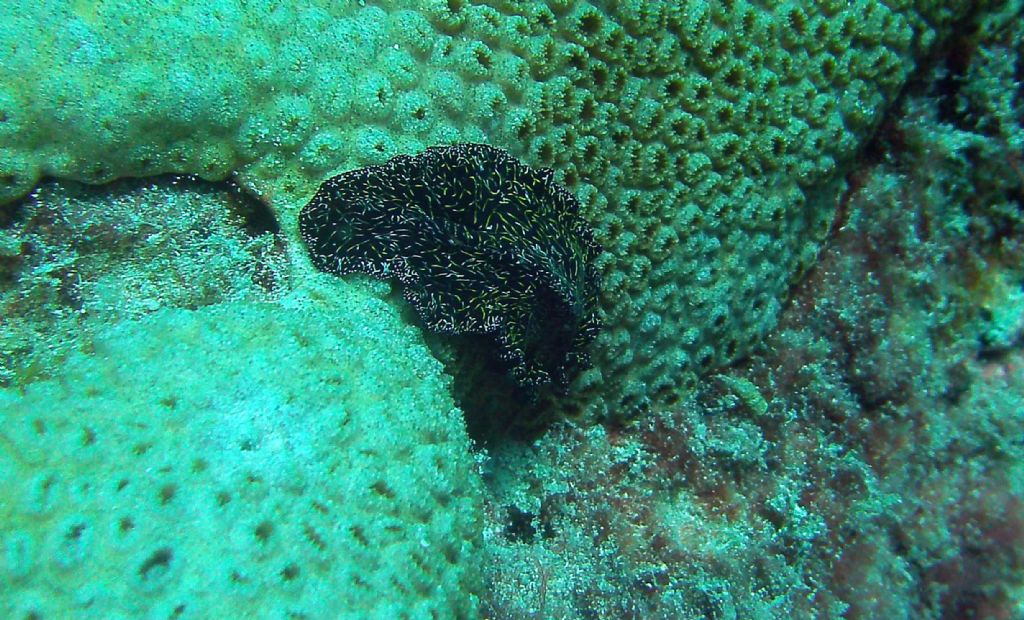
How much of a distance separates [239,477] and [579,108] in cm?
238

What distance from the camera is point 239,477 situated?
2.24 metres

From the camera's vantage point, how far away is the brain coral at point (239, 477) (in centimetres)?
204

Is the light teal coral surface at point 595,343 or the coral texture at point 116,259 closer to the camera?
the light teal coral surface at point 595,343

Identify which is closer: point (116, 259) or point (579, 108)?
point (116, 259)

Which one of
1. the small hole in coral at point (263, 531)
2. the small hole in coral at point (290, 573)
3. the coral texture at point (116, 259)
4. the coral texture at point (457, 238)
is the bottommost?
the small hole in coral at point (290, 573)

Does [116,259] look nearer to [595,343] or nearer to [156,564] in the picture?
Result: [156,564]

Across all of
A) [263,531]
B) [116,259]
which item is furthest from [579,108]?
[263,531]

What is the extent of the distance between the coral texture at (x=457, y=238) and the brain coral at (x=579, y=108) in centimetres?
18

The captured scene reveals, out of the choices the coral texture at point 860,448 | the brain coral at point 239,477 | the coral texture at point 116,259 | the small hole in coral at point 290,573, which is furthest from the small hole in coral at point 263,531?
the coral texture at point 860,448

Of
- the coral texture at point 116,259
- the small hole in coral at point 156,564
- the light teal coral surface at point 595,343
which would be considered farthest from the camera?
the coral texture at point 116,259

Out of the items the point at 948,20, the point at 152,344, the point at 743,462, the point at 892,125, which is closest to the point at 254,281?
the point at 152,344

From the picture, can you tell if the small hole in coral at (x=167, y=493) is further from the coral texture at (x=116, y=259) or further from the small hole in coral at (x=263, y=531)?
the coral texture at (x=116, y=259)

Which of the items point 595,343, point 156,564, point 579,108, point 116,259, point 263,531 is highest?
point 579,108

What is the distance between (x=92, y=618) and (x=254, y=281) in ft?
4.71
